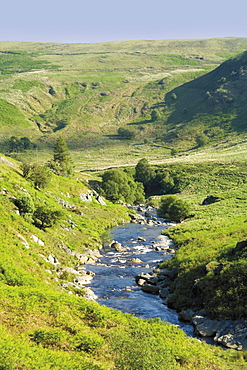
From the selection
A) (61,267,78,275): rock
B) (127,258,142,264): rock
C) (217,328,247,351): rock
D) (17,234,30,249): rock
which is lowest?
(127,258,142,264): rock

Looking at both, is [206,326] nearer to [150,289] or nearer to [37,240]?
[150,289]

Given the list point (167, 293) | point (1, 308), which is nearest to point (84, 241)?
point (167, 293)

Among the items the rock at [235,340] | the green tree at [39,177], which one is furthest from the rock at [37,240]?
the green tree at [39,177]

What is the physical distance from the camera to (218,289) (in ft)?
105

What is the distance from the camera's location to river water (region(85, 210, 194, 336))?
33344 mm

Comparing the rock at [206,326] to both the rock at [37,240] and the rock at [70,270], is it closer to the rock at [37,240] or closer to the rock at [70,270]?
the rock at [70,270]

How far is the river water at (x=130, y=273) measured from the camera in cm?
3334

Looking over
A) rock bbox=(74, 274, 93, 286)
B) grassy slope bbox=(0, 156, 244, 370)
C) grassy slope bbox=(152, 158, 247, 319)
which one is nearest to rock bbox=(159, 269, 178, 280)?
grassy slope bbox=(152, 158, 247, 319)

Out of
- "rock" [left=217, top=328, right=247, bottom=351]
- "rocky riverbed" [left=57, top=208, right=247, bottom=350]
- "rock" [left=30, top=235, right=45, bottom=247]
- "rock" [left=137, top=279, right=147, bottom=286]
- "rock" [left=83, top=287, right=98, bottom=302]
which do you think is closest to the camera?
"rock" [left=217, top=328, right=247, bottom=351]

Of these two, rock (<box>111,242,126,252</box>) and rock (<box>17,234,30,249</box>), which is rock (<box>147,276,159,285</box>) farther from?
rock (<box>111,242,126,252</box>)

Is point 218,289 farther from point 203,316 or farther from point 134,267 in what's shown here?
point 134,267

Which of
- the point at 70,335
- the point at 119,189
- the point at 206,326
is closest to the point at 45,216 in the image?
the point at 206,326

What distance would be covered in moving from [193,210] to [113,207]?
875 inches

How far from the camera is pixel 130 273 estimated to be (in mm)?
46469
